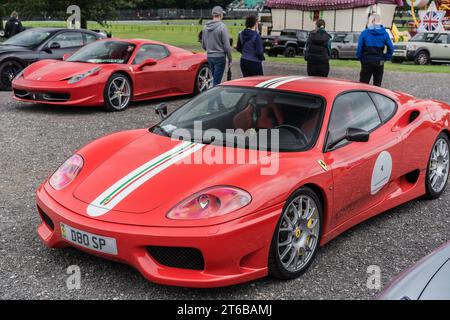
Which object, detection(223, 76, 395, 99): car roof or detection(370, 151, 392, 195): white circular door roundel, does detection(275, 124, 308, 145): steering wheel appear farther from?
detection(370, 151, 392, 195): white circular door roundel

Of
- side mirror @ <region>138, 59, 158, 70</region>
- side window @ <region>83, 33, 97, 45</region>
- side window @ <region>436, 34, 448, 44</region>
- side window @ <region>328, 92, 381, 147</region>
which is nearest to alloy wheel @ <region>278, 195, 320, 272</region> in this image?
side window @ <region>328, 92, 381, 147</region>

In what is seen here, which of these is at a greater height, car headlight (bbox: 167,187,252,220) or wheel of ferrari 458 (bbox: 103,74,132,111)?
car headlight (bbox: 167,187,252,220)

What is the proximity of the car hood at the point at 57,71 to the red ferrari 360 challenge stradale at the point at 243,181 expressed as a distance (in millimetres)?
4876

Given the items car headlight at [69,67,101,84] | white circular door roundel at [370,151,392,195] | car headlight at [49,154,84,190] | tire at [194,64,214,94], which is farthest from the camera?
tire at [194,64,214,94]

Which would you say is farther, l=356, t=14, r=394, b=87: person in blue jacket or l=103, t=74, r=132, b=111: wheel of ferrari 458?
l=103, t=74, r=132, b=111: wheel of ferrari 458

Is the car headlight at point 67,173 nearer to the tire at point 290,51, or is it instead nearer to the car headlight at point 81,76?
the car headlight at point 81,76

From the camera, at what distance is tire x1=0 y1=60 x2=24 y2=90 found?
1110 cm

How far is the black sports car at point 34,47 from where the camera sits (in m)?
11.0

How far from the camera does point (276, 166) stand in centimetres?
346

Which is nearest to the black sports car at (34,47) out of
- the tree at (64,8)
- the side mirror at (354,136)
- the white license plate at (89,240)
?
the white license plate at (89,240)

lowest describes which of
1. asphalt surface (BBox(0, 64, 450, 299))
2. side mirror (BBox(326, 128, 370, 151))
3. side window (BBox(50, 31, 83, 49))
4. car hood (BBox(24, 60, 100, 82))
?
asphalt surface (BBox(0, 64, 450, 299))

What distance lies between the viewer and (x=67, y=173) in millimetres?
3789

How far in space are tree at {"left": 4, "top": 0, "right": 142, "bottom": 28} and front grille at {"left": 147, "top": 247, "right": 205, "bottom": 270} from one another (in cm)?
2659

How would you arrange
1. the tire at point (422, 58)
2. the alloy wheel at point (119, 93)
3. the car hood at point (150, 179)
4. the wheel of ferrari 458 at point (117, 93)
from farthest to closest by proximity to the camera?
the tire at point (422, 58)
the alloy wheel at point (119, 93)
the wheel of ferrari 458 at point (117, 93)
the car hood at point (150, 179)
